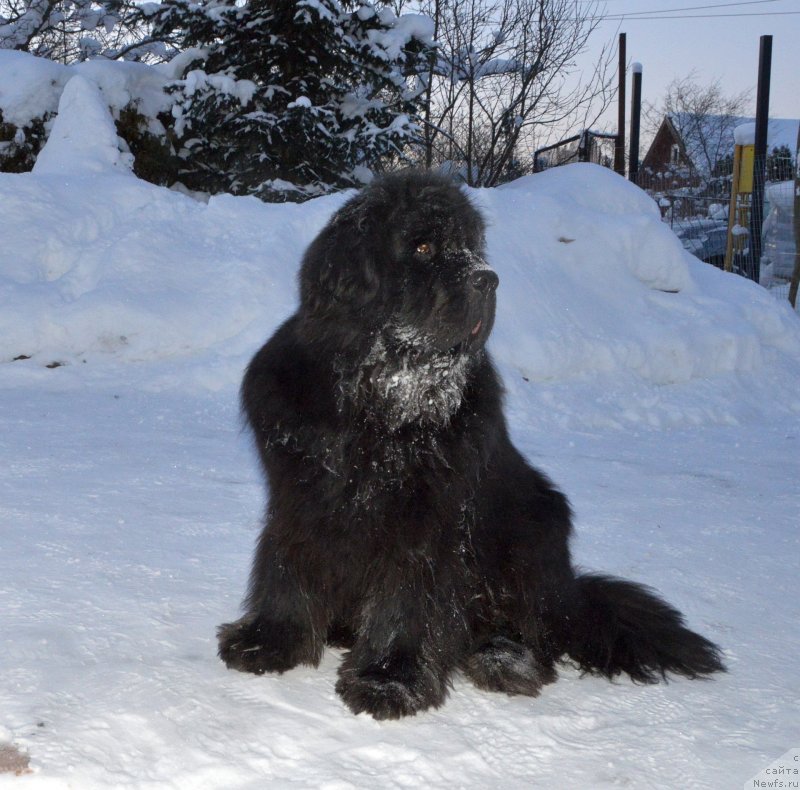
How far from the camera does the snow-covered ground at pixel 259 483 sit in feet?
7.06

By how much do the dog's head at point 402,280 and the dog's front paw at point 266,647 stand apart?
0.92 meters

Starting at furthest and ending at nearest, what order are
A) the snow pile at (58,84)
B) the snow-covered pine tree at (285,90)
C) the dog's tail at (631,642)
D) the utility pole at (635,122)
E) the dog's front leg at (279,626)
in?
the utility pole at (635,122)
the snow-covered pine tree at (285,90)
the snow pile at (58,84)
the dog's tail at (631,642)
the dog's front leg at (279,626)

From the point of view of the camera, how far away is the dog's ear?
7.98 ft

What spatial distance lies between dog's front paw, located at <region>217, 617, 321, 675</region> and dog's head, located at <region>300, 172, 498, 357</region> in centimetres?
92

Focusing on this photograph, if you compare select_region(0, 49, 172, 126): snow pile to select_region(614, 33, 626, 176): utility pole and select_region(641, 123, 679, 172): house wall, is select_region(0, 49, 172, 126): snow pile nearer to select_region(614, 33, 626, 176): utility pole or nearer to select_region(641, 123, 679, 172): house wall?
select_region(614, 33, 626, 176): utility pole

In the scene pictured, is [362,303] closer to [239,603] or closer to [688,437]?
[239,603]

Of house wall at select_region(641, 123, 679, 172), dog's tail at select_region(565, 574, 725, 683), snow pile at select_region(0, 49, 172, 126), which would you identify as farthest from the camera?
house wall at select_region(641, 123, 679, 172)

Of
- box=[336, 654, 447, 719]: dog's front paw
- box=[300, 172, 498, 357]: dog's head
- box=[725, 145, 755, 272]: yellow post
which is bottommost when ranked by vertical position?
box=[336, 654, 447, 719]: dog's front paw

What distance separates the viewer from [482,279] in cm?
242

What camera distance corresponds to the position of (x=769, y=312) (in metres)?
8.97

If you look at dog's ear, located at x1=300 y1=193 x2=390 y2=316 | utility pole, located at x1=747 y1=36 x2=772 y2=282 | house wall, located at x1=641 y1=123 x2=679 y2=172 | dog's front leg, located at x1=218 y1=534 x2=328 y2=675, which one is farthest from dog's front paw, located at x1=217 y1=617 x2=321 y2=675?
house wall, located at x1=641 y1=123 x2=679 y2=172

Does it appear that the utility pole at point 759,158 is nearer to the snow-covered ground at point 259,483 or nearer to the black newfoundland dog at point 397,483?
the snow-covered ground at point 259,483

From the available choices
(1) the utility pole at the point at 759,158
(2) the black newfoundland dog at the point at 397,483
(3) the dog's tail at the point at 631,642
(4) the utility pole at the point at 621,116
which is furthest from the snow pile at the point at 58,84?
(4) the utility pole at the point at 621,116

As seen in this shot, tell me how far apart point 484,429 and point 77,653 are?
1330 millimetres
